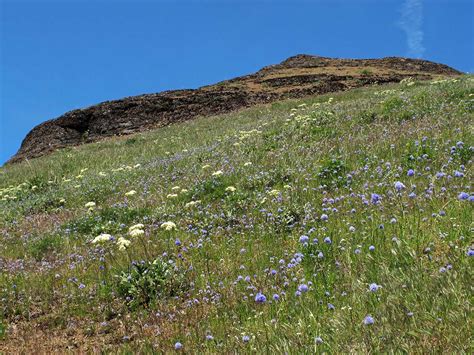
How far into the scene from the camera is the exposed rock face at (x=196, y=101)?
35.9 m

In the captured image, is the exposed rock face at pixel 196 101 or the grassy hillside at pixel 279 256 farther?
the exposed rock face at pixel 196 101

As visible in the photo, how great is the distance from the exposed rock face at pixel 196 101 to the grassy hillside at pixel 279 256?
24756mm

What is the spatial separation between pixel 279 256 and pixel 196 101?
34.1 meters

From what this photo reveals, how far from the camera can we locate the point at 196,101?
3834 cm

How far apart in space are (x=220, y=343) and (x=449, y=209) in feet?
9.60

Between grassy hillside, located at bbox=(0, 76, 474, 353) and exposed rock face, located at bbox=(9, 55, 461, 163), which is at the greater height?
exposed rock face, located at bbox=(9, 55, 461, 163)

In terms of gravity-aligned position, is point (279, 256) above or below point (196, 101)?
below

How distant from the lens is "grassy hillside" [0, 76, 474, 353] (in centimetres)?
315

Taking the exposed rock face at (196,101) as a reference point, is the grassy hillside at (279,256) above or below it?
below

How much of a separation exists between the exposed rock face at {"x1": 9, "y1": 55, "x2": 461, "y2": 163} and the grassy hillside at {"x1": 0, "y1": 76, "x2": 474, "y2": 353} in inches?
975

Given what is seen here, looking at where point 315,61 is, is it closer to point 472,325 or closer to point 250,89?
point 250,89

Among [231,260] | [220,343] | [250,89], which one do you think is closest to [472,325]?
[220,343]

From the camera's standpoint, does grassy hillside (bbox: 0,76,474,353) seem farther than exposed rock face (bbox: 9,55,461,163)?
No

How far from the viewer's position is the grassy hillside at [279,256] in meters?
3.15
